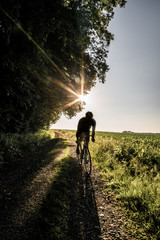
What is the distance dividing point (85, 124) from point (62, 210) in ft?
11.1

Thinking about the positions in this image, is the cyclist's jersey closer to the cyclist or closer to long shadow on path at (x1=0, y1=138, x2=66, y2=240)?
the cyclist

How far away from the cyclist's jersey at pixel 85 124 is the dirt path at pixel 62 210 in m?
2.10

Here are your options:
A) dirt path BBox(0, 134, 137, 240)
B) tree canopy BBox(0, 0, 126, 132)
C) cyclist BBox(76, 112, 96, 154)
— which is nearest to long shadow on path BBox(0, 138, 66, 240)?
dirt path BBox(0, 134, 137, 240)

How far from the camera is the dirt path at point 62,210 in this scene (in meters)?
2.33

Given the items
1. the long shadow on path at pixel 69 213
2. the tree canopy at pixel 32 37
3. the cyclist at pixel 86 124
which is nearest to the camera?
the long shadow on path at pixel 69 213

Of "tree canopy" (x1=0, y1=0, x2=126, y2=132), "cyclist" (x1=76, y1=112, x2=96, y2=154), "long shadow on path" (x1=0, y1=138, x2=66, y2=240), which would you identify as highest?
"tree canopy" (x1=0, y1=0, x2=126, y2=132)

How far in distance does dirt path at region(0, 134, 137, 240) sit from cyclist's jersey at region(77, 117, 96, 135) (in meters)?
2.10

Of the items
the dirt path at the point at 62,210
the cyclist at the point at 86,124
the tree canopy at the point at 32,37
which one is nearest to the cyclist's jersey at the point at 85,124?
the cyclist at the point at 86,124

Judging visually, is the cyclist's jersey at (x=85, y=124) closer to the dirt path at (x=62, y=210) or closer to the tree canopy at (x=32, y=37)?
the dirt path at (x=62, y=210)

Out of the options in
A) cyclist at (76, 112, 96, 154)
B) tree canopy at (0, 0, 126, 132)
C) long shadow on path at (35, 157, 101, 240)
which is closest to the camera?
long shadow on path at (35, 157, 101, 240)

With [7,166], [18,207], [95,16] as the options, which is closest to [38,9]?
[95,16]

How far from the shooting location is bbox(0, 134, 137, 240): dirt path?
7.64 ft

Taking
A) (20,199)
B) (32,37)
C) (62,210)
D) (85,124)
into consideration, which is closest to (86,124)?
(85,124)

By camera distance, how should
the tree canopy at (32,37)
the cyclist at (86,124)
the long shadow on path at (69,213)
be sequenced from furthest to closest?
the cyclist at (86,124)
the tree canopy at (32,37)
the long shadow on path at (69,213)
